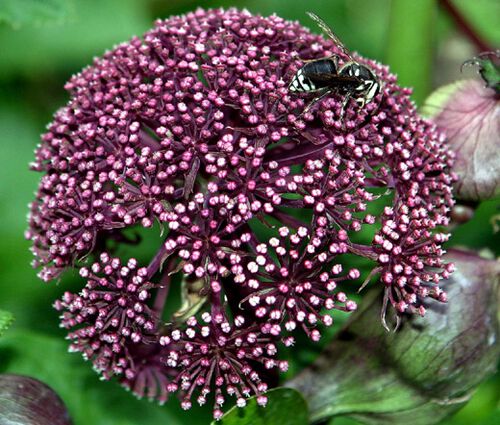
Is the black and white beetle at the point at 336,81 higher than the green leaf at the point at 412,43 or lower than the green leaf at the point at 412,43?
lower

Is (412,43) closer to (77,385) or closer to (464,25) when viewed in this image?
(464,25)

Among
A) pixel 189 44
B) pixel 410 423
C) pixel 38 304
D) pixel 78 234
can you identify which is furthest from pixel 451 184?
pixel 38 304

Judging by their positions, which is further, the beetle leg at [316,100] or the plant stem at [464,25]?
the plant stem at [464,25]

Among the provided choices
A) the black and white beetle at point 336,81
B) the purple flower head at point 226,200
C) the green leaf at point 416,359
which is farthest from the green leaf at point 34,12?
the green leaf at point 416,359

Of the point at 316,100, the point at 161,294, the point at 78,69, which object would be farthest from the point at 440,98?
the point at 78,69

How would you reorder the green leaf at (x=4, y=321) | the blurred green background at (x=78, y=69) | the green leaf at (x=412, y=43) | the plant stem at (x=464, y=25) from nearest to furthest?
the green leaf at (x=4, y=321) → the blurred green background at (x=78, y=69) → the green leaf at (x=412, y=43) → the plant stem at (x=464, y=25)

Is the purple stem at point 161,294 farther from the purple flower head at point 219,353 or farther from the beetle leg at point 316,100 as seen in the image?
the beetle leg at point 316,100

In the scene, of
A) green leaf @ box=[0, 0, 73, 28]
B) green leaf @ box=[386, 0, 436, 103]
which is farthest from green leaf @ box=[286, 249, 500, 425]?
green leaf @ box=[0, 0, 73, 28]

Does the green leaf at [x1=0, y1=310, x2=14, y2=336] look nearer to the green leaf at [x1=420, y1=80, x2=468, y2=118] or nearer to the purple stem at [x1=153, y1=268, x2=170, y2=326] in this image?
the purple stem at [x1=153, y1=268, x2=170, y2=326]
